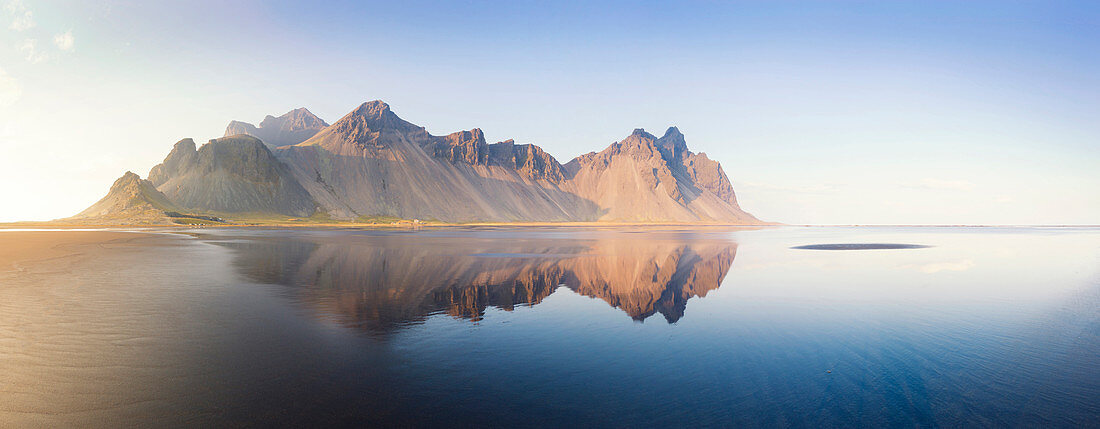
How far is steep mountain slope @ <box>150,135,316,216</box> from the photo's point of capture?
582 feet

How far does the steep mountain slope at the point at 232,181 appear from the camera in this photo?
17738 centimetres

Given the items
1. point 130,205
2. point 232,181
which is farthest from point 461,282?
point 232,181

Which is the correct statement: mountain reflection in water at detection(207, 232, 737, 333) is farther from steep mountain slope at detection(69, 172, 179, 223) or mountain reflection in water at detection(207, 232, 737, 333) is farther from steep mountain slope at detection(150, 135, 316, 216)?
steep mountain slope at detection(150, 135, 316, 216)

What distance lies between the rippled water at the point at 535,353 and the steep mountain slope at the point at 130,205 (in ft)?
508

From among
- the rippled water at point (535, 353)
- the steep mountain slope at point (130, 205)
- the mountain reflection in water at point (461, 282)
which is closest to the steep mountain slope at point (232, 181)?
the steep mountain slope at point (130, 205)

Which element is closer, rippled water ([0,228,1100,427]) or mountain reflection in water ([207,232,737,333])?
rippled water ([0,228,1100,427])

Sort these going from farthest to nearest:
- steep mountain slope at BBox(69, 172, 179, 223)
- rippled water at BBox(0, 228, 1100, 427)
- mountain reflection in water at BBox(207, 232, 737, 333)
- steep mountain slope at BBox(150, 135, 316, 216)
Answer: steep mountain slope at BBox(150, 135, 316, 216), steep mountain slope at BBox(69, 172, 179, 223), mountain reflection in water at BBox(207, 232, 737, 333), rippled water at BBox(0, 228, 1100, 427)

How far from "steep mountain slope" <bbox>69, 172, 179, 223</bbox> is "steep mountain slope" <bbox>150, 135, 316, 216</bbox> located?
34.3 feet

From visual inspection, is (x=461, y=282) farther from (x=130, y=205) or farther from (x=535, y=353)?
(x=130, y=205)

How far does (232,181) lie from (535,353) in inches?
8227

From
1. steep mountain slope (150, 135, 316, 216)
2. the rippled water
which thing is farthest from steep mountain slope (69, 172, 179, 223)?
the rippled water

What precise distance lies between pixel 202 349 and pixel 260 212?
19177 cm

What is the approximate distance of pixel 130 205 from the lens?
156125 millimetres

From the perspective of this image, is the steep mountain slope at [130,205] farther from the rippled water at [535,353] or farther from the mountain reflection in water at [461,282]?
the rippled water at [535,353]
